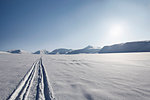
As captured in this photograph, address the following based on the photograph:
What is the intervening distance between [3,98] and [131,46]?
100898 mm

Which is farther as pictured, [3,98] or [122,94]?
[122,94]

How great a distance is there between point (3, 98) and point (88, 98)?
2.26 meters

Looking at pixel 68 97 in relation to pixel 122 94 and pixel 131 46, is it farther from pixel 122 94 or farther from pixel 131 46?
pixel 131 46

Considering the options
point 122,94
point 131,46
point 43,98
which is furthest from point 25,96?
point 131,46

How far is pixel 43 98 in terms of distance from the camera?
2.09 metres

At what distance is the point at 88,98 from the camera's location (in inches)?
82.6

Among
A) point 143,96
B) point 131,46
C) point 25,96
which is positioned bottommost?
point 143,96

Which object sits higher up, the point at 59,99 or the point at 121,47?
the point at 121,47

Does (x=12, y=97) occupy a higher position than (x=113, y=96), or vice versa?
(x=12, y=97)

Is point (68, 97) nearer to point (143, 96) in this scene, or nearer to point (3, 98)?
point (3, 98)

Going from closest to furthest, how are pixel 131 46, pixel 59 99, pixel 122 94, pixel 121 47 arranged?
pixel 59 99 → pixel 122 94 → pixel 131 46 → pixel 121 47

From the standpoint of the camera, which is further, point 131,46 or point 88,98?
point 131,46

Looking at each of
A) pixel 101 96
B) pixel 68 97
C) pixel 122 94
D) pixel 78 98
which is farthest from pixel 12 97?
pixel 122 94

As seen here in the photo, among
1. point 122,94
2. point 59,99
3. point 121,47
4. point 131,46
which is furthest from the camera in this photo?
point 121,47
